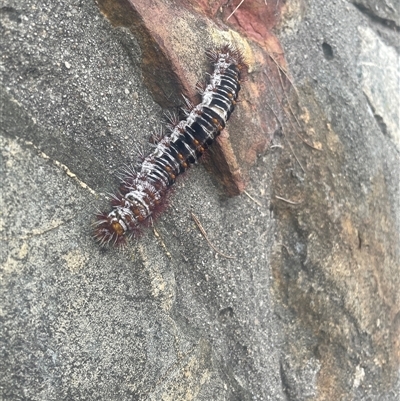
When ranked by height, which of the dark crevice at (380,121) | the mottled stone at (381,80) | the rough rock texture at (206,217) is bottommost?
the rough rock texture at (206,217)

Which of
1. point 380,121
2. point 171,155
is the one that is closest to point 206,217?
point 171,155

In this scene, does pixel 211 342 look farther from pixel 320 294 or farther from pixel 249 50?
pixel 249 50

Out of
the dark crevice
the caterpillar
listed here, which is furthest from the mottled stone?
the caterpillar

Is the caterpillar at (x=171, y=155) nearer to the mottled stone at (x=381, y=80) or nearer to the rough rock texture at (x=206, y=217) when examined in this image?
the rough rock texture at (x=206, y=217)

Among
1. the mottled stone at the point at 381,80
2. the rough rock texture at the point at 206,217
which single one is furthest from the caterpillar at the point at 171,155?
the mottled stone at the point at 381,80

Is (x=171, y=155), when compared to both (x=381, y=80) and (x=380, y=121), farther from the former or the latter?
(x=381, y=80)

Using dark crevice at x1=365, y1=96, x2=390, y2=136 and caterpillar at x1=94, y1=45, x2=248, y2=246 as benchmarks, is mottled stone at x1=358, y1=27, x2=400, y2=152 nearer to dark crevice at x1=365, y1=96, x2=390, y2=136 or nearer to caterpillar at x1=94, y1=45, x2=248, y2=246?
dark crevice at x1=365, y1=96, x2=390, y2=136
